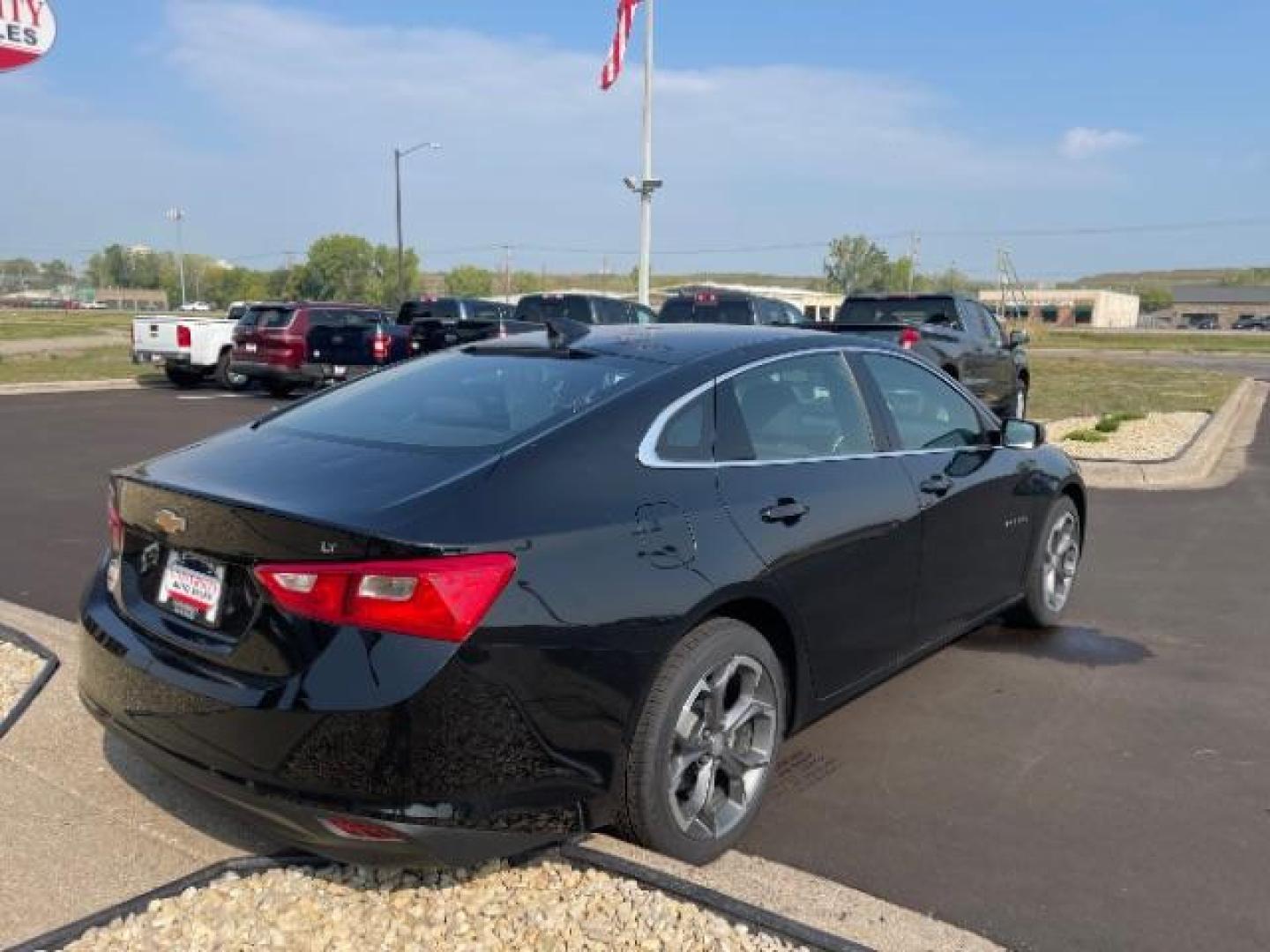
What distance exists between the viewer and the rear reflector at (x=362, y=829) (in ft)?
8.46

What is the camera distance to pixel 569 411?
3.26 metres

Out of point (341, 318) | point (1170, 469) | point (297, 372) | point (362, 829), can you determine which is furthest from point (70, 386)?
point (362, 829)

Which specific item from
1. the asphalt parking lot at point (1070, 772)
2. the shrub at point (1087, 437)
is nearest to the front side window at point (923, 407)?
the asphalt parking lot at point (1070, 772)

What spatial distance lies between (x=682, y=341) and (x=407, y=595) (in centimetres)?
173

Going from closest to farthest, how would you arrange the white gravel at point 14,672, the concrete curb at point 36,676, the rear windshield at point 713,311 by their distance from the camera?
the concrete curb at point 36,676 < the white gravel at point 14,672 < the rear windshield at point 713,311

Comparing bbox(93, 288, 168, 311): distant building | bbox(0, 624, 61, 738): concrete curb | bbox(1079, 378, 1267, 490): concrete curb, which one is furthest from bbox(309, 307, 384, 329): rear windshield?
bbox(93, 288, 168, 311): distant building

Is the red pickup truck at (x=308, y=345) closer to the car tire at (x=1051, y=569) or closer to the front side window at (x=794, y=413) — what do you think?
the car tire at (x=1051, y=569)

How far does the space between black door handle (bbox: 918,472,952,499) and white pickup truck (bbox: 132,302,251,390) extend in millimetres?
18390

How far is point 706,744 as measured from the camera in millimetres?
3219

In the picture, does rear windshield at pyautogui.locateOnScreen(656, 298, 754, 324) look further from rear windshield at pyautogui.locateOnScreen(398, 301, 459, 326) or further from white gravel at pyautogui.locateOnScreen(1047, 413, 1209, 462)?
rear windshield at pyautogui.locateOnScreen(398, 301, 459, 326)

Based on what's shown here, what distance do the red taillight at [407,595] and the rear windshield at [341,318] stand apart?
1717 cm

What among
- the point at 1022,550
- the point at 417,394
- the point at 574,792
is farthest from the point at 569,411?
the point at 1022,550

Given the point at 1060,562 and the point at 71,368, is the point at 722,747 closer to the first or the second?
the point at 1060,562

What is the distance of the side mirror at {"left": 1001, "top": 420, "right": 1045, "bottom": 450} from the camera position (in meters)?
5.05
